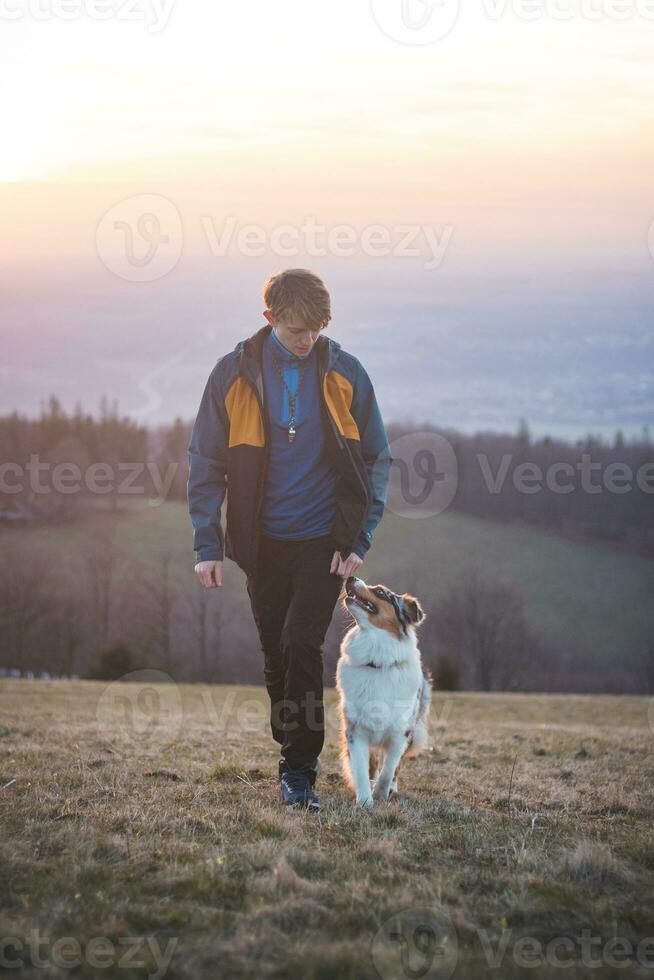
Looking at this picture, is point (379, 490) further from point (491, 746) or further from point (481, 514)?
point (481, 514)

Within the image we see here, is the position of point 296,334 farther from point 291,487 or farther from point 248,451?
point 291,487

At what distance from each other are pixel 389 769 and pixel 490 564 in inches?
2725

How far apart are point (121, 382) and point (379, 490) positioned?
12723cm

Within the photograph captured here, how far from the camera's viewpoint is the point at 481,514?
81.7 m

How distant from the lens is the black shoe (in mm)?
5949

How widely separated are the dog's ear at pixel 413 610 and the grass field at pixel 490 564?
187ft

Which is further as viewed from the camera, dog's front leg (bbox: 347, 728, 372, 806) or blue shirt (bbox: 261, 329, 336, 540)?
dog's front leg (bbox: 347, 728, 372, 806)

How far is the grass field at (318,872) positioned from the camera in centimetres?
363

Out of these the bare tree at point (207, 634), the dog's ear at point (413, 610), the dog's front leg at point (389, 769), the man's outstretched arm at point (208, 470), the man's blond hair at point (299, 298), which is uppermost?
the man's blond hair at point (299, 298)

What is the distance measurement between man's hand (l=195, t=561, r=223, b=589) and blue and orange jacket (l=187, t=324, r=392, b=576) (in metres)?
0.05

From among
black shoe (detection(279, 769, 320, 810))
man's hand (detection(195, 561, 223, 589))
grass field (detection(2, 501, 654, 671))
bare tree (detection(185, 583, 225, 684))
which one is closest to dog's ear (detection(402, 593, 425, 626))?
black shoe (detection(279, 769, 320, 810))

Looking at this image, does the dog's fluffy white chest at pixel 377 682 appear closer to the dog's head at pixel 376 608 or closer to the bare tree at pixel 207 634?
the dog's head at pixel 376 608

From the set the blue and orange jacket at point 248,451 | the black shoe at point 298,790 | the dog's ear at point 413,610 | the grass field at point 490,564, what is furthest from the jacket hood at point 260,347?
the grass field at point 490,564

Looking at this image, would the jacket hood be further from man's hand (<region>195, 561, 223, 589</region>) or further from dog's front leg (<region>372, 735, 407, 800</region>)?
dog's front leg (<region>372, 735, 407, 800</region>)
